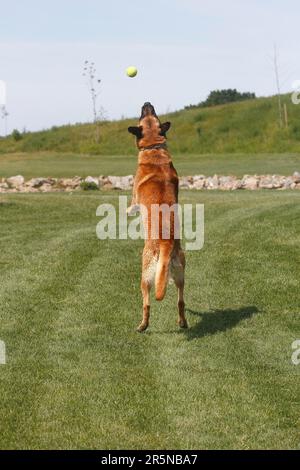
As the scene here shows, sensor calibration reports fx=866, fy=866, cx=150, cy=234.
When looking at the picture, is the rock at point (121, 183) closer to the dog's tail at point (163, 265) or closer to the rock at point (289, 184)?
the rock at point (289, 184)

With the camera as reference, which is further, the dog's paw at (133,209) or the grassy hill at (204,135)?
the grassy hill at (204,135)

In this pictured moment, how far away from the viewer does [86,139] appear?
5562 cm

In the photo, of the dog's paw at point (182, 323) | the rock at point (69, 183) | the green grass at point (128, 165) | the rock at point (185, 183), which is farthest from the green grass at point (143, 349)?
the green grass at point (128, 165)

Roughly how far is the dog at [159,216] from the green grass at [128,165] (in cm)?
2280

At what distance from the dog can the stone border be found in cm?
1736

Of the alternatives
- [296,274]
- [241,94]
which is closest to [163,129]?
[296,274]

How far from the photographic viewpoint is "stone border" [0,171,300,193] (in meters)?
27.6

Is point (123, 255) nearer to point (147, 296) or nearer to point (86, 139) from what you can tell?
point (147, 296)

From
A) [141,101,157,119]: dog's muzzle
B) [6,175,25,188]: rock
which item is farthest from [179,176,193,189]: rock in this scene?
[141,101,157,119]: dog's muzzle

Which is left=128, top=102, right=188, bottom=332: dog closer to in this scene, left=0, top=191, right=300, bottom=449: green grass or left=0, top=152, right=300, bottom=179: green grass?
left=0, top=191, right=300, bottom=449: green grass

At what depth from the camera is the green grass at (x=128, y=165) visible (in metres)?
34.3

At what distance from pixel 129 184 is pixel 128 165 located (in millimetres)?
9493
